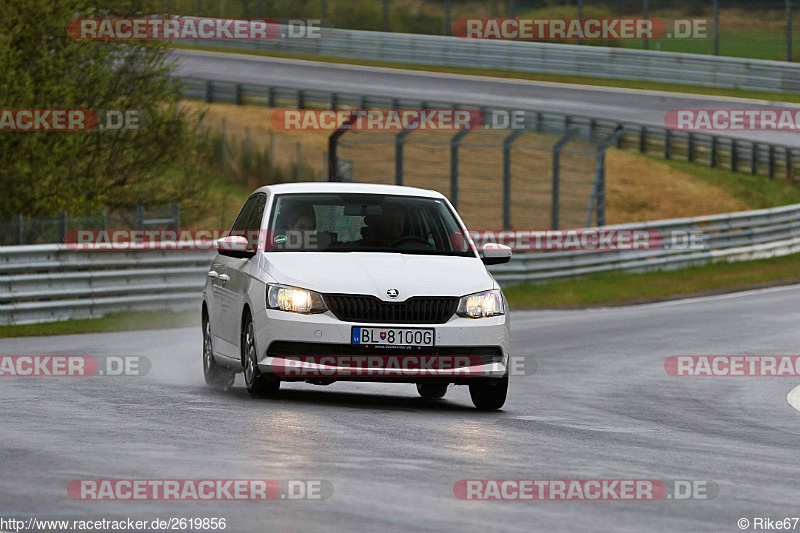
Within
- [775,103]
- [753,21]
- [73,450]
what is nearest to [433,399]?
[73,450]

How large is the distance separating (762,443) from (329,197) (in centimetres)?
378

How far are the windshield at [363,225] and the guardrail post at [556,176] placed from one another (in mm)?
16184

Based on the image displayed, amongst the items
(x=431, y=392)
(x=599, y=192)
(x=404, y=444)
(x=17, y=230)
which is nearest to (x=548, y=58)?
(x=599, y=192)

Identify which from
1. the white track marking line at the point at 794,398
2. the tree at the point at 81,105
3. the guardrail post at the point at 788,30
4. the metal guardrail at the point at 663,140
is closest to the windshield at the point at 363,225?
the white track marking line at the point at 794,398

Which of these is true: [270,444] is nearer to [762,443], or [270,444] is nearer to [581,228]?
[762,443]

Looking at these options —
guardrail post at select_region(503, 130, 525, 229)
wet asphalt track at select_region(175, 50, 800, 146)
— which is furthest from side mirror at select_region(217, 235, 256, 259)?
wet asphalt track at select_region(175, 50, 800, 146)

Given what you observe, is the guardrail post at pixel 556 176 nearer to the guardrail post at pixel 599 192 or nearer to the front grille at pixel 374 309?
the guardrail post at pixel 599 192

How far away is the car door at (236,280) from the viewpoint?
457 inches

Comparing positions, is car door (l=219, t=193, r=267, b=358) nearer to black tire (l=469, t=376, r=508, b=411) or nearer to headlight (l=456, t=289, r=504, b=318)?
headlight (l=456, t=289, r=504, b=318)

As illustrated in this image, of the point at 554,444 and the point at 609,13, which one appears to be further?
the point at 609,13

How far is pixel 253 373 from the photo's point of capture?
11195 millimetres

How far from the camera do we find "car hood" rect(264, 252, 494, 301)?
10758 mm

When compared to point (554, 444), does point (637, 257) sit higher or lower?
lower

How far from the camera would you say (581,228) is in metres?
29.2
